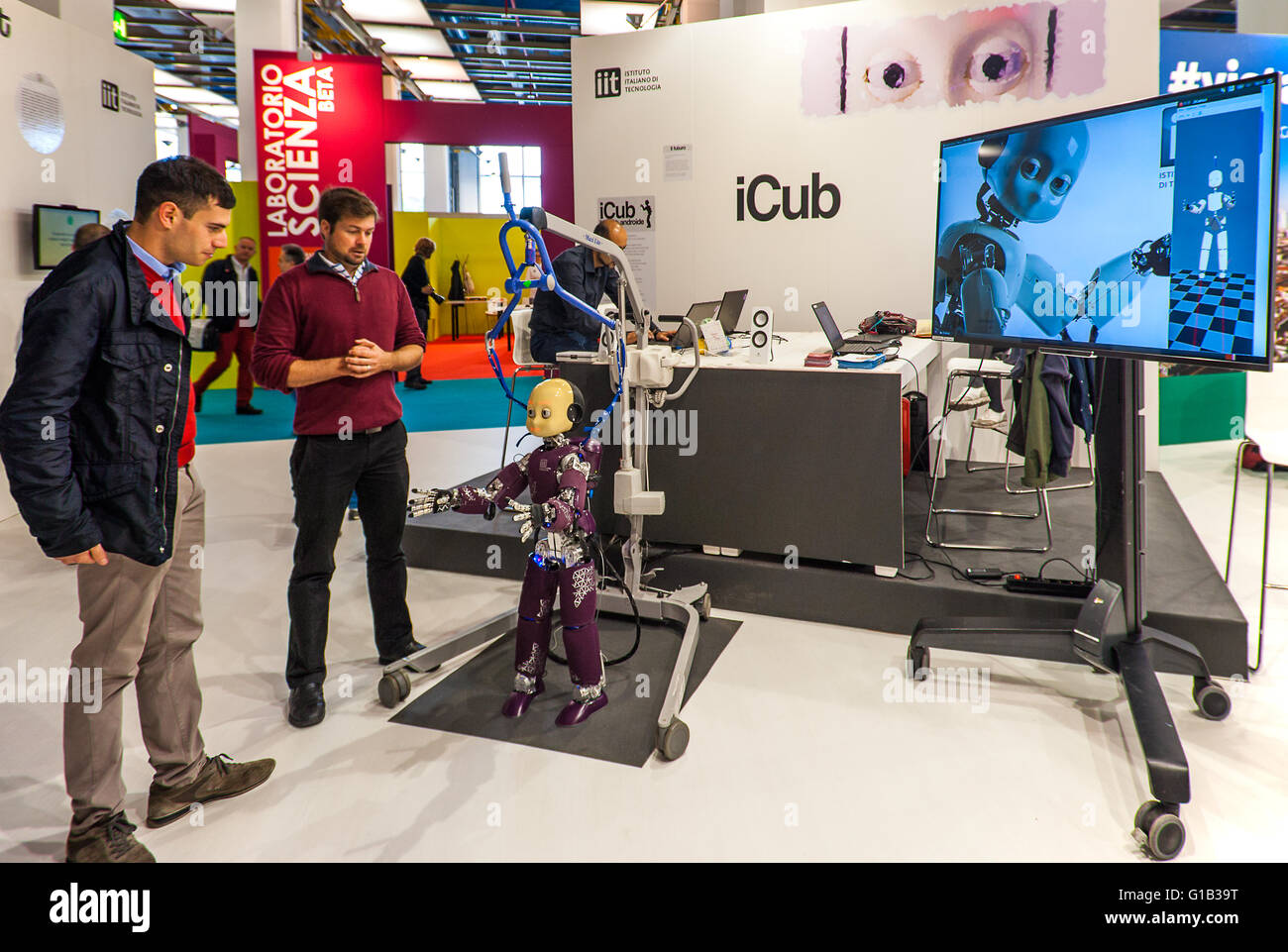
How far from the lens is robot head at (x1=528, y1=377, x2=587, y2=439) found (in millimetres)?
2691

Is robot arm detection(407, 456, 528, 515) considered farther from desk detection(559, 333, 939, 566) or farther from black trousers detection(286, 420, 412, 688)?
desk detection(559, 333, 939, 566)

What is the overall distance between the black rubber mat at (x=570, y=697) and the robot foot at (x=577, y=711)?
0.8 inches

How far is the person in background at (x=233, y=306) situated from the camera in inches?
338

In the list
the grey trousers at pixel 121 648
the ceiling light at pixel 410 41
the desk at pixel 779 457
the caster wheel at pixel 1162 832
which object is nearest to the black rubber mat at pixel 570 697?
the desk at pixel 779 457

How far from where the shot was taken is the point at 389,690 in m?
2.86

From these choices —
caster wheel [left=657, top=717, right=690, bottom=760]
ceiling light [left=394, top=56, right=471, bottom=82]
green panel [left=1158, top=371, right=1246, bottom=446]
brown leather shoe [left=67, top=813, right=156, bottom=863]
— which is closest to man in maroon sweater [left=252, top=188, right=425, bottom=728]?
brown leather shoe [left=67, top=813, right=156, bottom=863]

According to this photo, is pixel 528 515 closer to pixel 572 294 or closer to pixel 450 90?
pixel 572 294

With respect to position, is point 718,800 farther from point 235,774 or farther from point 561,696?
point 235,774

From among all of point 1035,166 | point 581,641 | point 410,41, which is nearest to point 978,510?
point 1035,166

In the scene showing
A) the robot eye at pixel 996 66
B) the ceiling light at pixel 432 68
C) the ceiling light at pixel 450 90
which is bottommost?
the robot eye at pixel 996 66

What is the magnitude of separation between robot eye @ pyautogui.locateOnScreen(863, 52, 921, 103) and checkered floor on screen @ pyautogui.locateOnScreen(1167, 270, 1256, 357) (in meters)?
4.09

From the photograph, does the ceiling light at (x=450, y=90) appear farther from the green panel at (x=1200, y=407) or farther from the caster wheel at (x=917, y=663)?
the caster wheel at (x=917, y=663)

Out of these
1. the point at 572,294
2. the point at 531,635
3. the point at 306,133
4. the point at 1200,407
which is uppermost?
the point at 306,133

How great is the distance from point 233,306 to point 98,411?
24.3ft
